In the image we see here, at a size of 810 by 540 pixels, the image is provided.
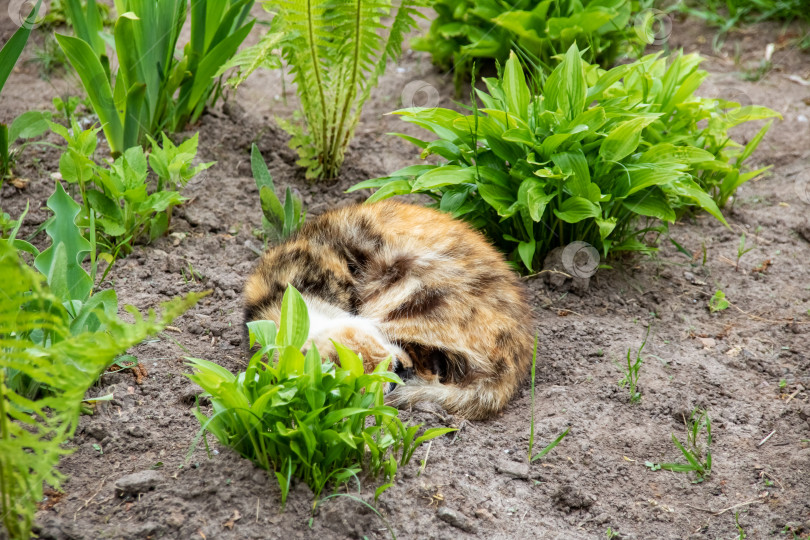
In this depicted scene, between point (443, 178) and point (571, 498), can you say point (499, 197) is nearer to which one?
point (443, 178)

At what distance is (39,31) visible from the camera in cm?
637

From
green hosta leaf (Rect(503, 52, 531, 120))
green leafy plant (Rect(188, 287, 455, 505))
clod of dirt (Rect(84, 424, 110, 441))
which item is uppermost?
green hosta leaf (Rect(503, 52, 531, 120))

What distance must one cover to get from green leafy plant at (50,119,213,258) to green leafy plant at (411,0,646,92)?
250 centimetres

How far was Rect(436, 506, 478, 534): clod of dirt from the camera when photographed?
104 inches

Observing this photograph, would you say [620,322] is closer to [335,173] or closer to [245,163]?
[335,173]

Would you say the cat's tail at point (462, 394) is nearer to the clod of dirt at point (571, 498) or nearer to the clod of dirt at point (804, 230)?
the clod of dirt at point (571, 498)

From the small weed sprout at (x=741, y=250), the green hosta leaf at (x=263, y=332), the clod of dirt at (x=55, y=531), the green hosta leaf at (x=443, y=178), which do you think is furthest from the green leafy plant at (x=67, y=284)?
the small weed sprout at (x=741, y=250)

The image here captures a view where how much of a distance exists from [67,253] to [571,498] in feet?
7.81

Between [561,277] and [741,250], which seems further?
[741,250]

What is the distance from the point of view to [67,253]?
3.27 metres

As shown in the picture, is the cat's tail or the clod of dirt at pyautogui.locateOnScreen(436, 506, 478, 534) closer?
the clod of dirt at pyautogui.locateOnScreen(436, 506, 478, 534)

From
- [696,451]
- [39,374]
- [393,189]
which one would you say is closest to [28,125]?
[393,189]

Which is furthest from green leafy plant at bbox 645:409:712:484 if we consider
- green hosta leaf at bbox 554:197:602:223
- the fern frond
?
the fern frond

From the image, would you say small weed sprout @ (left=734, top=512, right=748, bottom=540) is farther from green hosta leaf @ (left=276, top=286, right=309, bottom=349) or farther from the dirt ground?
green hosta leaf @ (left=276, top=286, right=309, bottom=349)
